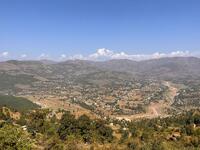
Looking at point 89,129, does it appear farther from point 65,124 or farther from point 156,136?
point 156,136

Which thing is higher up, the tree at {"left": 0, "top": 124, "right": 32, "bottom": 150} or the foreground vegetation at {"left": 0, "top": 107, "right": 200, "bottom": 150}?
the tree at {"left": 0, "top": 124, "right": 32, "bottom": 150}

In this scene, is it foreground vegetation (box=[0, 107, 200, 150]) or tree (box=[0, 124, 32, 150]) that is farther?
foreground vegetation (box=[0, 107, 200, 150])

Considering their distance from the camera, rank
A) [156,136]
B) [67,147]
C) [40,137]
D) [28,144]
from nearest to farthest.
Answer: [28,144], [67,147], [40,137], [156,136]

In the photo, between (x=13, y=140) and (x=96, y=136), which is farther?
(x=96, y=136)

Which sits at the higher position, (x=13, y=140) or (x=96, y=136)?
(x=13, y=140)

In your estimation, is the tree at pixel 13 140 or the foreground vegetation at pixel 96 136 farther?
the foreground vegetation at pixel 96 136

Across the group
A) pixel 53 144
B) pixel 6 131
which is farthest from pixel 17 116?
pixel 6 131

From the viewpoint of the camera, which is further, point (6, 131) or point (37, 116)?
point (37, 116)

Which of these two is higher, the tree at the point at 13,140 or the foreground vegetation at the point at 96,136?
the tree at the point at 13,140

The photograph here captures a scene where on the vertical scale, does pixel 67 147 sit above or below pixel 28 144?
below

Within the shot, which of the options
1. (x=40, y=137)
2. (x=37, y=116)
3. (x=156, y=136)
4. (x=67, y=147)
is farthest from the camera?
(x=37, y=116)

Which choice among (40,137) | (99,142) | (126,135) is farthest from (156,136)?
(40,137)
